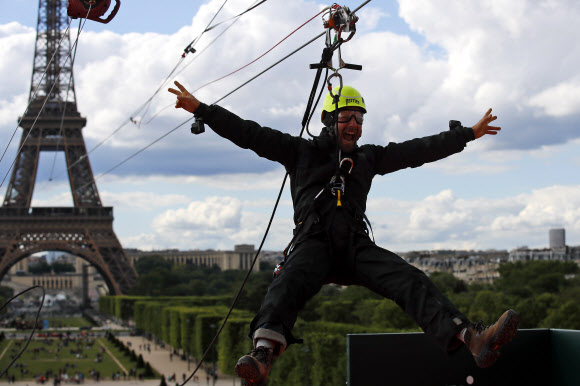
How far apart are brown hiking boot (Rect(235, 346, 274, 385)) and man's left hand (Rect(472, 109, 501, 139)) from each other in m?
2.73

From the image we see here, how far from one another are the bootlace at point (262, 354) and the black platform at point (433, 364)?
1506 mm

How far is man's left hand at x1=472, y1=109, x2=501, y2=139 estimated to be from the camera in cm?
690

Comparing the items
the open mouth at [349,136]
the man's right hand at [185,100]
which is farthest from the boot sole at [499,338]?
the man's right hand at [185,100]

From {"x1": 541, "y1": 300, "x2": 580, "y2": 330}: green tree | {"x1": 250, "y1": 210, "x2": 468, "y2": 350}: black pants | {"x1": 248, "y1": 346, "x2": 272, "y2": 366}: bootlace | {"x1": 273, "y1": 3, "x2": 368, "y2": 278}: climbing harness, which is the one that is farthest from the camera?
{"x1": 541, "y1": 300, "x2": 580, "y2": 330}: green tree

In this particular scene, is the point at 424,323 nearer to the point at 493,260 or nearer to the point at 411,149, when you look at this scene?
the point at 411,149

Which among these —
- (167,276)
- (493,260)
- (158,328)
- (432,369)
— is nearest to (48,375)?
(158,328)

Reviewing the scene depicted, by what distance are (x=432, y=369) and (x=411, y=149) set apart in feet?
5.86

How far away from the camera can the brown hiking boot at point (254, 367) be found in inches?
200

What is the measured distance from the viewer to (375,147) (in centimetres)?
680

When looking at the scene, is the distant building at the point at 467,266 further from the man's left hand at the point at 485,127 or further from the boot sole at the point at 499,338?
the boot sole at the point at 499,338

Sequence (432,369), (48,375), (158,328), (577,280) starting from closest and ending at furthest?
(432,369)
(48,375)
(158,328)
(577,280)

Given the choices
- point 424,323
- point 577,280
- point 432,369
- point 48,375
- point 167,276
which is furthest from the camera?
point 167,276

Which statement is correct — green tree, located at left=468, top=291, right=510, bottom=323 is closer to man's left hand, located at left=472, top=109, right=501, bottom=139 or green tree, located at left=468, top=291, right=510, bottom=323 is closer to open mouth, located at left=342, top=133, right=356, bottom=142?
man's left hand, located at left=472, top=109, right=501, bottom=139

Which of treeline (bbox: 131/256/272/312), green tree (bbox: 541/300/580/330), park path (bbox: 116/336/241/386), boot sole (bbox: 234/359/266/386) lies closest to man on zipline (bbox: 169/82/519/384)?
boot sole (bbox: 234/359/266/386)
